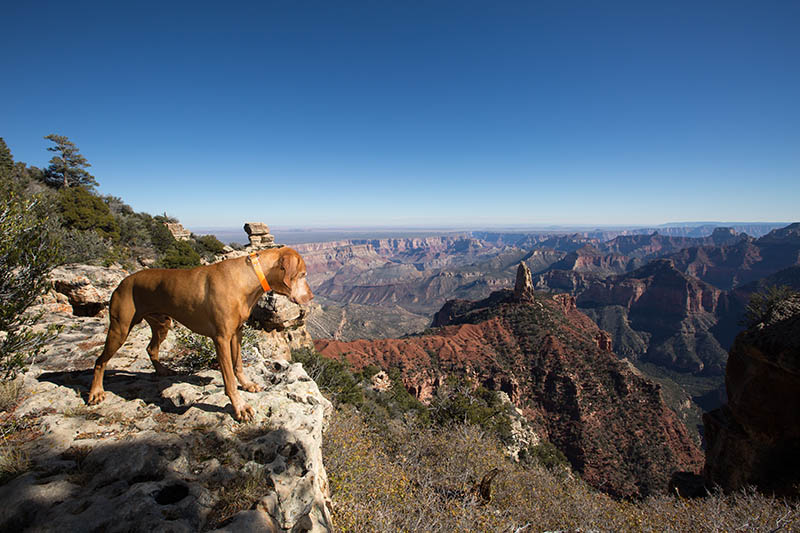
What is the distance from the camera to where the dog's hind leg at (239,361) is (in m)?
3.96

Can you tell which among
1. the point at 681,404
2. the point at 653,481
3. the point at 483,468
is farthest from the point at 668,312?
the point at 483,468

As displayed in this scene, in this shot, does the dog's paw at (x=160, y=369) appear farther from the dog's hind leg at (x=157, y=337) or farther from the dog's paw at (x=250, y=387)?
the dog's paw at (x=250, y=387)

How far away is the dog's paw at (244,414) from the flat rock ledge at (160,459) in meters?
0.07

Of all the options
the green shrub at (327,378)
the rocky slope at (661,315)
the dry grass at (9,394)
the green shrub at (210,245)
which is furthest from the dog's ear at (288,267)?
the rocky slope at (661,315)

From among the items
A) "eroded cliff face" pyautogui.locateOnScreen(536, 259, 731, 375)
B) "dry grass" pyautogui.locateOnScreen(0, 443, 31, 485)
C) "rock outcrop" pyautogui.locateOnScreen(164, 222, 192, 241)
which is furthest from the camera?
"eroded cliff face" pyautogui.locateOnScreen(536, 259, 731, 375)

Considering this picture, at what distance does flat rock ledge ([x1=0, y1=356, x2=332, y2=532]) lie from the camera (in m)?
2.18

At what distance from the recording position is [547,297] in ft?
217

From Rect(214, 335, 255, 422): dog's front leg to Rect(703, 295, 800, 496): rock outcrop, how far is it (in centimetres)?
1691

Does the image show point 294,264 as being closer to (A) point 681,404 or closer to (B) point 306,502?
(B) point 306,502

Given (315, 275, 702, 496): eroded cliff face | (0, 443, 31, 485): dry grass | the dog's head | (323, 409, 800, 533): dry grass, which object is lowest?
(315, 275, 702, 496): eroded cliff face

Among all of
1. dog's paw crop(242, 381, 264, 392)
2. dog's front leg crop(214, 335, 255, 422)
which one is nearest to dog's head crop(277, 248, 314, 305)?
dog's front leg crop(214, 335, 255, 422)

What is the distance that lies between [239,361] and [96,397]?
160 cm

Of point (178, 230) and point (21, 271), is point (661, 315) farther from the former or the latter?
point (21, 271)

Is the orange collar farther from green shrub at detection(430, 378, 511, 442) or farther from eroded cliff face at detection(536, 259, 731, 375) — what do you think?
eroded cliff face at detection(536, 259, 731, 375)
